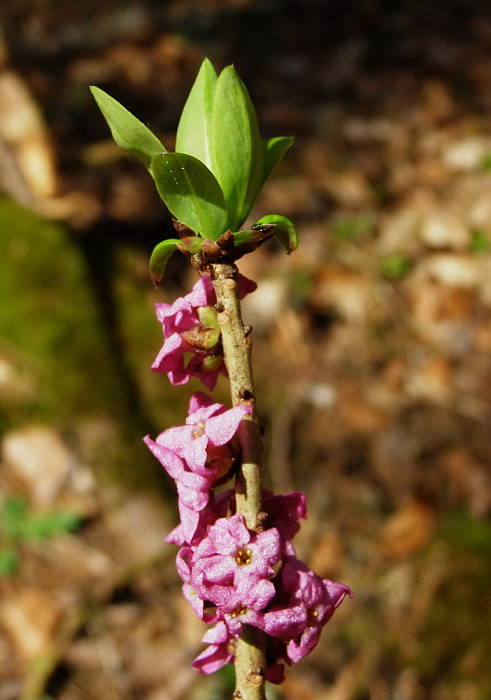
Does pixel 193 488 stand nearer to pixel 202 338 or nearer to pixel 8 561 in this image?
pixel 202 338

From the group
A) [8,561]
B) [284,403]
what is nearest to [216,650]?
[8,561]

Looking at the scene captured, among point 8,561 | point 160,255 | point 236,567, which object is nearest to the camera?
point 236,567

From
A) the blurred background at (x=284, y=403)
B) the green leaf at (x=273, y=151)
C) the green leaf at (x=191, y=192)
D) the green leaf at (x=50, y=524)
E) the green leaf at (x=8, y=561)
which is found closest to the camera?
the green leaf at (x=191, y=192)

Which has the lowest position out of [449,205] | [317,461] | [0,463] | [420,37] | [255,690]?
[255,690]

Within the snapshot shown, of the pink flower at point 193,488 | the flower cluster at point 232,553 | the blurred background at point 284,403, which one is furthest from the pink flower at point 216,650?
the blurred background at point 284,403

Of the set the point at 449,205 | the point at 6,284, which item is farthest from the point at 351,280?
the point at 6,284

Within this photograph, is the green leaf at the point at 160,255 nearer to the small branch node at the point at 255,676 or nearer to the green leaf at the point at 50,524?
the small branch node at the point at 255,676

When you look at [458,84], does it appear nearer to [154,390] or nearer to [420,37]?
[420,37]
